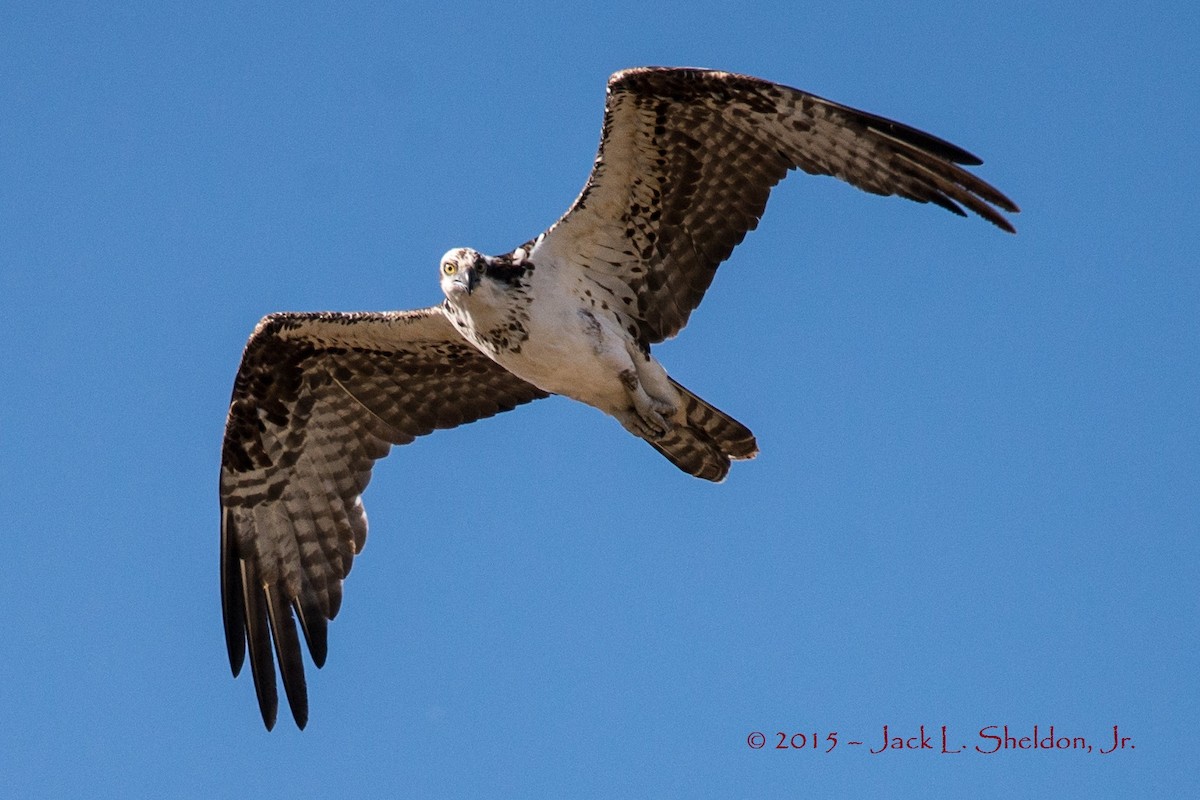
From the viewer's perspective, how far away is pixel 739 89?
32.0ft

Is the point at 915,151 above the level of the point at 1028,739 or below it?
above

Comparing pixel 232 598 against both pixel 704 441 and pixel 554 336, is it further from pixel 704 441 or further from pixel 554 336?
pixel 704 441

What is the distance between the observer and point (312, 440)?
39.5 feet

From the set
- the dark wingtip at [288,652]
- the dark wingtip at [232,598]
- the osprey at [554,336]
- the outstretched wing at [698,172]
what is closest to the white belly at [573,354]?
the osprey at [554,336]

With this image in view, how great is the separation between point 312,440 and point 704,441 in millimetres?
2949

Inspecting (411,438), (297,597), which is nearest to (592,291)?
(411,438)

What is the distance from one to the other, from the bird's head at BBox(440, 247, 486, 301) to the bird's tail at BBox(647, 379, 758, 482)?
1498 mm

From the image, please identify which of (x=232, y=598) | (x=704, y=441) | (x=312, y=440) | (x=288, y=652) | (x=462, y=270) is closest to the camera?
→ (x=462, y=270)

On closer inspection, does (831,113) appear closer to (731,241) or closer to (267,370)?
(731,241)

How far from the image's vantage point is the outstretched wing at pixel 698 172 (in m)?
9.54

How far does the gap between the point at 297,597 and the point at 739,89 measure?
15.5 ft

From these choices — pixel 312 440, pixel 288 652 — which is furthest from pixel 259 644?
pixel 312 440

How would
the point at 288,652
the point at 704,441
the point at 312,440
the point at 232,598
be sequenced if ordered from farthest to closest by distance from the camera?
the point at 312,440
the point at 232,598
the point at 288,652
the point at 704,441

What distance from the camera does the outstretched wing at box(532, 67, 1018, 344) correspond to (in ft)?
31.3
